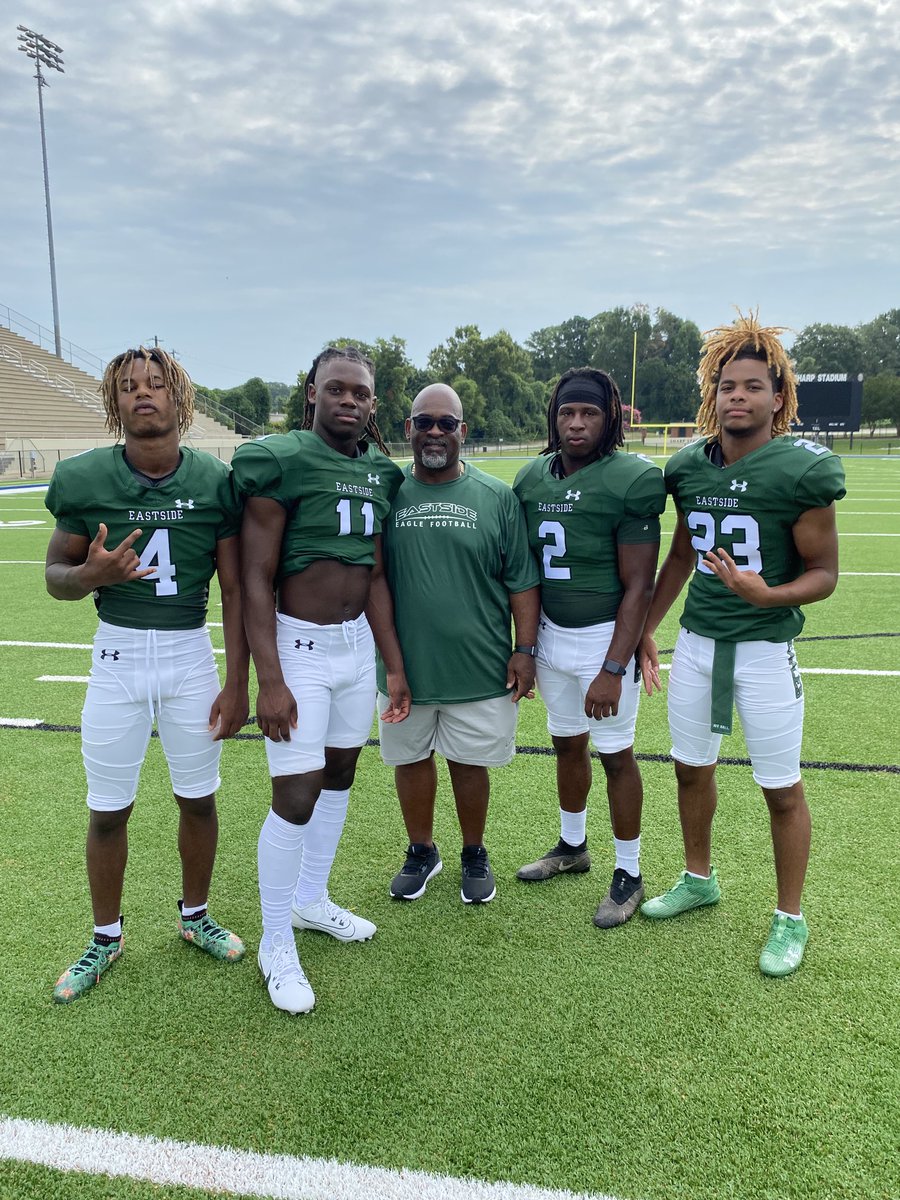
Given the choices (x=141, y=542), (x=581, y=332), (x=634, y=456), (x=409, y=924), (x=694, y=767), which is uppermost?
(x=581, y=332)

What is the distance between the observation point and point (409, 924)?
9.91 ft

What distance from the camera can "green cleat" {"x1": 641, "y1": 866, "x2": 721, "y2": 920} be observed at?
3.01m

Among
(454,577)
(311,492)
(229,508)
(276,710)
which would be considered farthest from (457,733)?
(229,508)

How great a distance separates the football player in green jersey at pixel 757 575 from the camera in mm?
2598

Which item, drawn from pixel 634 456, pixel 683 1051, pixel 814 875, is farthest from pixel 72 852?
pixel 814 875

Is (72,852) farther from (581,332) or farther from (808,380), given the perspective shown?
(581,332)

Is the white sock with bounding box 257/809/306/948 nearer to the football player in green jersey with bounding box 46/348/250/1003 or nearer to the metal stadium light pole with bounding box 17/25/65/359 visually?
the football player in green jersey with bounding box 46/348/250/1003

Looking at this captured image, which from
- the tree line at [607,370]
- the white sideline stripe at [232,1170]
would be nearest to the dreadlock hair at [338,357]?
the white sideline stripe at [232,1170]

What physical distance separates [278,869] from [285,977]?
0.35 metres

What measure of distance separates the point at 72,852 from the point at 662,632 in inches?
207

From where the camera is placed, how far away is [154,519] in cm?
246

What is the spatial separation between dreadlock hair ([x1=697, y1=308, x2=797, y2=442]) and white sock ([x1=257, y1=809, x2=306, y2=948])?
2006 millimetres

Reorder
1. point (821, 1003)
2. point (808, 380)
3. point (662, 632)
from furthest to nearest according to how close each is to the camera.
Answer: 1. point (808, 380)
2. point (662, 632)
3. point (821, 1003)

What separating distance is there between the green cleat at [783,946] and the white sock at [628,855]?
519 millimetres
